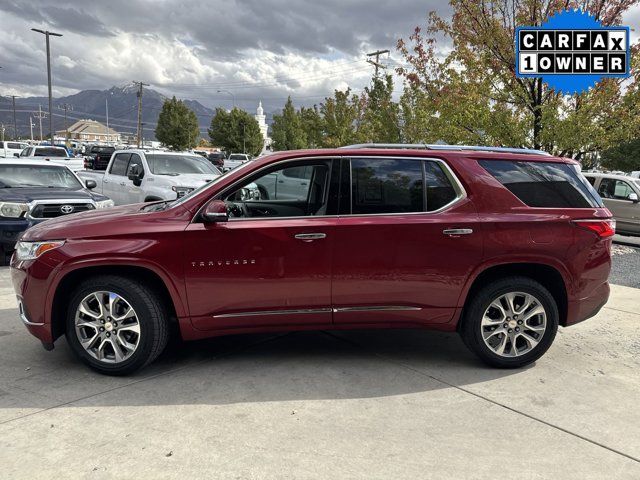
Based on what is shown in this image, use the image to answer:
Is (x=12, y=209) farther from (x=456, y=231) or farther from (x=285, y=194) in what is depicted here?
(x=456, y=231)

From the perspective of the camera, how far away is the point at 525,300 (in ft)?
13.4

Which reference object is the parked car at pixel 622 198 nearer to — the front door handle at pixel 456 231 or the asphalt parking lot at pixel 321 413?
the asphalt parking lot at pixel 321 413

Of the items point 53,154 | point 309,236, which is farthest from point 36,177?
point 53,154

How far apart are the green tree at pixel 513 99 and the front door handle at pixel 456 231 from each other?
7.01 meters

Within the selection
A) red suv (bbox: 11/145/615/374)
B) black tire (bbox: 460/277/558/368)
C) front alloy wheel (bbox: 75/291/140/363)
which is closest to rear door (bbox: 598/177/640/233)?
red suv (bbox: 11/145/615/374)

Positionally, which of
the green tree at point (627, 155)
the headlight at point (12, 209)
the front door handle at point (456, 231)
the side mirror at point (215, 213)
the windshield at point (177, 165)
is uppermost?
the green tree at point (627, 155)

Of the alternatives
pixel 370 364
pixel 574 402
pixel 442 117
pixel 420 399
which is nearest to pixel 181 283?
pixel 370 364

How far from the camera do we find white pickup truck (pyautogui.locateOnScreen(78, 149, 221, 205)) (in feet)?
32.1

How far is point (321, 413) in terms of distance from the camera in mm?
3381

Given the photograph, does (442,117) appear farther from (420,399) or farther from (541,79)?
(420,399)

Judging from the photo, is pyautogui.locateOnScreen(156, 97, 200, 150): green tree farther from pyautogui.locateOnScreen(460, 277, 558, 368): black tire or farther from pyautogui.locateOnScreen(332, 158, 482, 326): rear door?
pyautogui.locateOnScreen(460, 277, 558, 368): black tire

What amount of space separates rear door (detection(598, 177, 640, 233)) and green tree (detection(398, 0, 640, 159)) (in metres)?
2.99

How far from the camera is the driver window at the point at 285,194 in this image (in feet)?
13.3

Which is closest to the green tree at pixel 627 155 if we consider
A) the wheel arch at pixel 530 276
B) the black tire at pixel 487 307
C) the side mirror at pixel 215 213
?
the wheel arch at pixel 530 276
